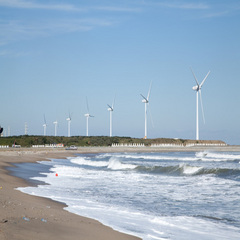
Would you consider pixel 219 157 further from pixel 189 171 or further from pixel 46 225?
pixel 46 225

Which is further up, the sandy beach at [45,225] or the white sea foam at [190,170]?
the sandy beach at [45,225]

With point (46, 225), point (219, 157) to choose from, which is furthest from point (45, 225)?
point (219, 157)

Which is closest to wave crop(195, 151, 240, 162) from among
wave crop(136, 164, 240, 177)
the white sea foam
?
wave crop(136, 164, 240, 177)

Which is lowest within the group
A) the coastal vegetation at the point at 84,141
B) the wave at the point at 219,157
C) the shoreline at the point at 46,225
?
the wave at the point at 219,157

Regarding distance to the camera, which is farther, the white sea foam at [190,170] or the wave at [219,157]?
the wave at [219,157]

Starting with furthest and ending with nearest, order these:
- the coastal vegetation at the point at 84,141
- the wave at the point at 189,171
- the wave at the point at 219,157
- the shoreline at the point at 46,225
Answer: the coastal vegetation at the point at 84,141, the wave at the point at 219,157, the wave at the point at 189,171, the shoreline at the point at 46,225

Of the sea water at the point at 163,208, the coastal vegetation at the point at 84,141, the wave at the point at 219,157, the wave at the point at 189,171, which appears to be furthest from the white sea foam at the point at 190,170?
the coastal vegetation at the point at 84,141

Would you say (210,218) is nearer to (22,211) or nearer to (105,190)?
(22,211)

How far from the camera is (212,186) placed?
25656 millimetres

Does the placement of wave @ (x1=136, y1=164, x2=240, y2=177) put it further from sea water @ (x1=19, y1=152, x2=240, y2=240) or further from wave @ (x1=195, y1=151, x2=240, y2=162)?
wave @ (x1=195, y1=151, x2=240, y2=162)

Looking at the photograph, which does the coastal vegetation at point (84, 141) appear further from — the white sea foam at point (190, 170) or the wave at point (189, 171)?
the white sea foam at point (190, 170)

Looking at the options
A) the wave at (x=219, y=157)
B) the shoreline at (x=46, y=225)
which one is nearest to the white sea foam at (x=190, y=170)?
the wave at (x=219, y=157)

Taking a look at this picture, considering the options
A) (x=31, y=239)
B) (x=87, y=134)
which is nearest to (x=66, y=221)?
(x=31, y=239)

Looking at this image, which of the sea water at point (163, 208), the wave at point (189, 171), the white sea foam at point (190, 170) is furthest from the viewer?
the white sea foam at point (190, 170)
